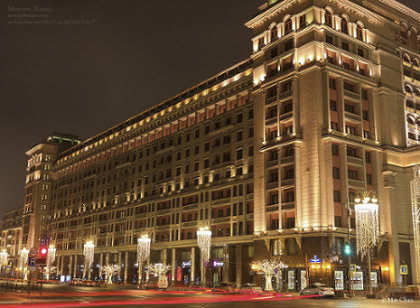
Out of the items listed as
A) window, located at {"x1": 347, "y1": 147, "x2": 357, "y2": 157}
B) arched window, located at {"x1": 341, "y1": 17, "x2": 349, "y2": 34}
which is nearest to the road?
window, located at {"x1": 347, "y1": 147, "x2": 357, "y2": 157}

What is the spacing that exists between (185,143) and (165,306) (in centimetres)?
6194

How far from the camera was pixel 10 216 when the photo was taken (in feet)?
623

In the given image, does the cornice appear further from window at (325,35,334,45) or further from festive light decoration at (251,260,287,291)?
festive light decoration at (251,260,287,291)

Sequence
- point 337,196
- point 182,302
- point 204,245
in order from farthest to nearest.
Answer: point 204,245
point 337,196
point 182,302

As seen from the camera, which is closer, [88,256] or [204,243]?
[204,243]

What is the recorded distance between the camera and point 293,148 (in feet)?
214

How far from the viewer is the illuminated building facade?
6334 centimetres

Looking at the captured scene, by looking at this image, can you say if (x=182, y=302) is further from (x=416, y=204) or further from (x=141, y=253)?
(x=141, y=253)

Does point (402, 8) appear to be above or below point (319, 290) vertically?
above

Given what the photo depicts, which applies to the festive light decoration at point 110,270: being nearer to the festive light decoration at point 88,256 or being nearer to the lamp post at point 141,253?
the lamp post at point 141,253

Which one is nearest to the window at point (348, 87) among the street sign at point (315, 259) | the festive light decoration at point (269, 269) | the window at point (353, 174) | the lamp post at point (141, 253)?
the window at point (353, 174)

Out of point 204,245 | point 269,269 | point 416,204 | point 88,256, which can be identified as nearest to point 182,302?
point 269,269

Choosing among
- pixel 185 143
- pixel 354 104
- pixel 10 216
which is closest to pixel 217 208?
pixel 185 143

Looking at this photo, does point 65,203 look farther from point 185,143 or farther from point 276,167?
point 276,167
